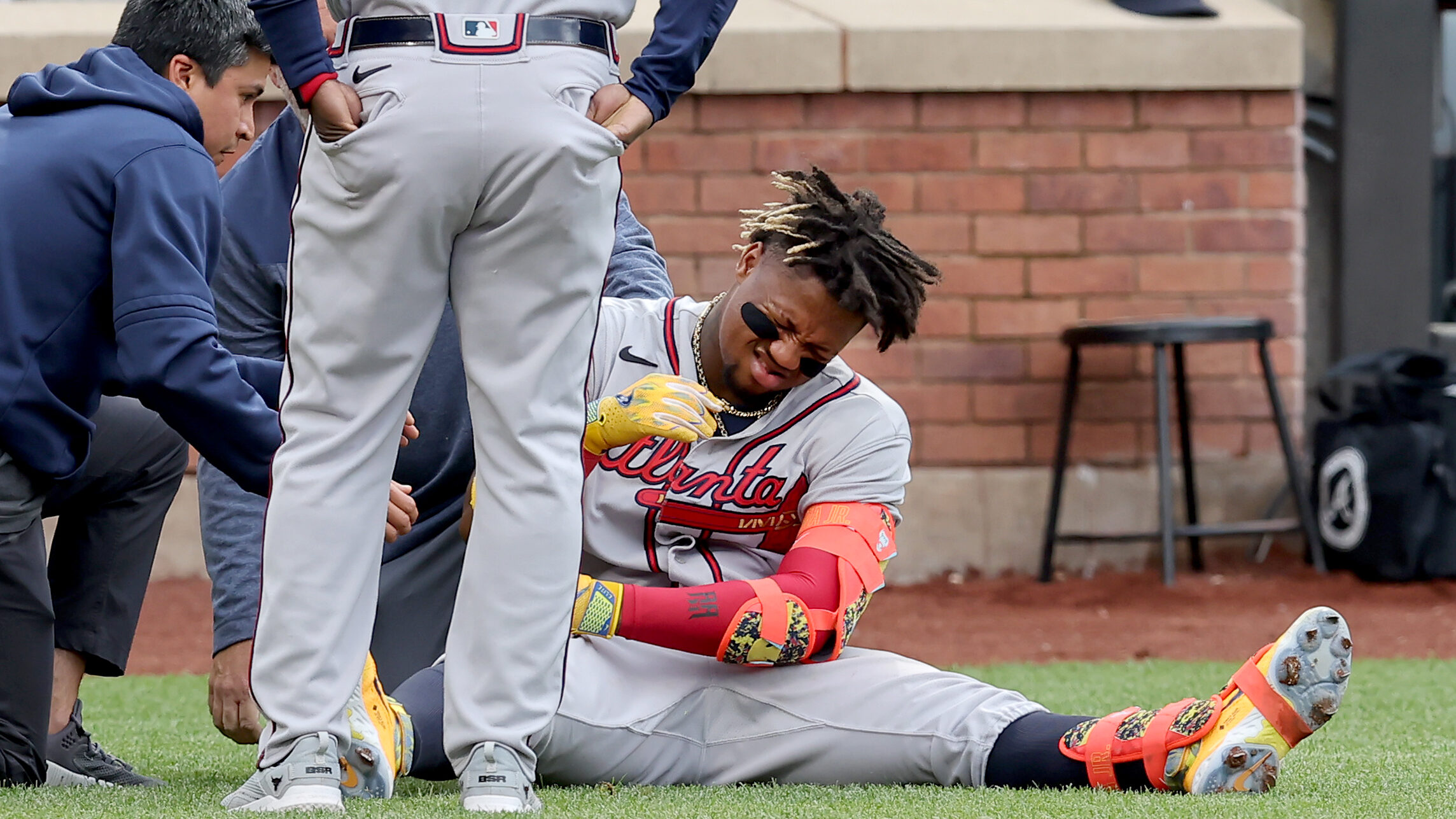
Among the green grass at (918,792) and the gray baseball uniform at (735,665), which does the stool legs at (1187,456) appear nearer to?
the green grass at (918,792)

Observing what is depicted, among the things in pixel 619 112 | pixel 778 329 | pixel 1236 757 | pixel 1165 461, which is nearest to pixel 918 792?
pixel 1236 757

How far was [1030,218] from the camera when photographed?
599 centimetres

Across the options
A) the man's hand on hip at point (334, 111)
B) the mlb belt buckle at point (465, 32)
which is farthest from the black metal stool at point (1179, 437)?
the man's hand on hip at point (334, 111)

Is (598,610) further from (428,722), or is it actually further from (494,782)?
(494,782)

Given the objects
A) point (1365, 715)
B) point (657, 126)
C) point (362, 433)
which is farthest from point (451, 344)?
point (657, 126)

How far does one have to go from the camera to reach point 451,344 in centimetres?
301

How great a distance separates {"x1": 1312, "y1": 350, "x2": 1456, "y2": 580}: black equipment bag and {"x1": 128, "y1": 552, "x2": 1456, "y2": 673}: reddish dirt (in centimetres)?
10

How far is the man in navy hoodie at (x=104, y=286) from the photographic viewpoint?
7.19 ft

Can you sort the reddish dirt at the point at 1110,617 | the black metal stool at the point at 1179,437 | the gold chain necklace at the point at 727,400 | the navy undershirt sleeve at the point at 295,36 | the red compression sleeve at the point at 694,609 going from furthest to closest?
1. the black metal stool at the point at 1179,437
2. the reddish dirt at the point at 1110,617
3. the gold chain necklace at the point at 727,400
4. the red compression sleeve at the point at 694,609
5. the navy undershirt sleeve at the point at 295,36

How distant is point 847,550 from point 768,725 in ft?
0.91

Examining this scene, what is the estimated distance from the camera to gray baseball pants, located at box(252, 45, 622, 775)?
187cm

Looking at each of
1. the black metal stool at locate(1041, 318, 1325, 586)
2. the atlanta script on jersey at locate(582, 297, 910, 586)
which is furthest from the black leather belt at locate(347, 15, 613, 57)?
the black metal stool at locate(1041, 318, 1325, 586)

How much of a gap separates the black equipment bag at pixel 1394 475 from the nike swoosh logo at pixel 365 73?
462cm

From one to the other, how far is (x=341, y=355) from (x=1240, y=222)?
187 inches
